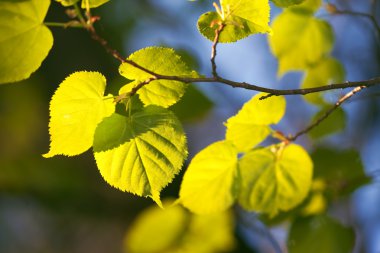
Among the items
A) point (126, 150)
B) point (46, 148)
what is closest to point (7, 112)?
point (46, 148)

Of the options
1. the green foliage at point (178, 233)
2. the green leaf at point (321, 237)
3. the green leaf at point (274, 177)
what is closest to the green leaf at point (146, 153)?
the green leaf at point (274, 177)

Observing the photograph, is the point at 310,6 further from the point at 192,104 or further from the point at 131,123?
the point at 131,123

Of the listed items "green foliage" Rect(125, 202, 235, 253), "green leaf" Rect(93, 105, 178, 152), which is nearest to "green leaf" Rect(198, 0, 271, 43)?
"green leaf" Rect(93, 105, 178, 152)

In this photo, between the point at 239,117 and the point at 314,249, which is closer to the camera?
the point at 239,117

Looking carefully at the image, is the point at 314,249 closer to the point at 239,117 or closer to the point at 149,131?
the point at 239,117

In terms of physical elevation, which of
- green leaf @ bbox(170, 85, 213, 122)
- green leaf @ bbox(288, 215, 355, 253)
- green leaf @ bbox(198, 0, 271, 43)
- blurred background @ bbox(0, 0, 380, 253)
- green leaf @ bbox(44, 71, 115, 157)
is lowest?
blurred background @ bbox(0, 0, 380, 253)

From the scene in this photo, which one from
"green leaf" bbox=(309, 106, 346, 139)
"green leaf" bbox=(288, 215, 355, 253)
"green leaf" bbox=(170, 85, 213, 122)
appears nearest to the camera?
"green leaf" bbox=(288, 215, 355, 253)

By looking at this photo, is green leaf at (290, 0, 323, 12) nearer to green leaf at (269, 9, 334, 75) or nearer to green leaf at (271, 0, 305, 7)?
green leaf at (269, 9, 334, 75)
